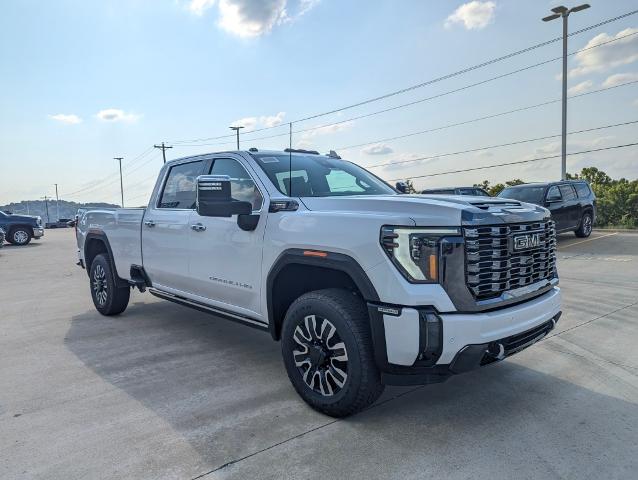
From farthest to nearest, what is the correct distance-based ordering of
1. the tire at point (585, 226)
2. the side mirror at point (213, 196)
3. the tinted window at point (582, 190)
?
the tire at point (585, 226)
the tinted window at point (582, 190)
the side mirror at point (213, 196)

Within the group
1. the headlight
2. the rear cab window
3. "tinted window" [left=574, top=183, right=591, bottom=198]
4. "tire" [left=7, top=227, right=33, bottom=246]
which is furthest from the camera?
"tire" [left=7, top=227, right=33, bottom=246]

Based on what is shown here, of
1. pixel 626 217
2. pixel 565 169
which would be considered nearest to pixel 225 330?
pixel 565 169

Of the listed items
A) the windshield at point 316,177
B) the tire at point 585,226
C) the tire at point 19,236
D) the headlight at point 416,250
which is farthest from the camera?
the tire at point 19,236

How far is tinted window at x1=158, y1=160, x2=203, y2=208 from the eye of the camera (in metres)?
4.92

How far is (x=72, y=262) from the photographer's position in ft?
45.2

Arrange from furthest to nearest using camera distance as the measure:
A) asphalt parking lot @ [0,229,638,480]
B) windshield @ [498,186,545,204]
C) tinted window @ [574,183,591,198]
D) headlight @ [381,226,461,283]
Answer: tinted window @ [574,183,591,198] < windshield @ [498,186,545,204] < headlight @ [381,226,461,283] < asphalt parking lot @ [0,229,638,480]

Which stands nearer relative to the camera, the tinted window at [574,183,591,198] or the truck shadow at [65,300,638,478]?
the truck shadow at [65,300,638,478]

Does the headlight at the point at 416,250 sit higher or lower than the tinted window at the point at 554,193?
lower

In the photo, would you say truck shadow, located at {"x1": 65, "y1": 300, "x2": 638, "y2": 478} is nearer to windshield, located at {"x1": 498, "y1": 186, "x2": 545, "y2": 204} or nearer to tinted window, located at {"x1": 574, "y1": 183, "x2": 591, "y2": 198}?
windshield, located at {"x1": 498, "y1": 186, "x2": 545, "y2": 204}

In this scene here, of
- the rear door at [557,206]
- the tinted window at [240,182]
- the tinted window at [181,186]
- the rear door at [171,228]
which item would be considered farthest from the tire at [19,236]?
the rear door at [557,206]

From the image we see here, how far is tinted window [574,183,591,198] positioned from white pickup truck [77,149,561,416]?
1251cm

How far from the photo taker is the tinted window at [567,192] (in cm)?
1405

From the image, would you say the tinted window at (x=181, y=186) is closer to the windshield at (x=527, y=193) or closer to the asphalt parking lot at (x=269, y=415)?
the asphalt parking lot at (x=269, y=415)

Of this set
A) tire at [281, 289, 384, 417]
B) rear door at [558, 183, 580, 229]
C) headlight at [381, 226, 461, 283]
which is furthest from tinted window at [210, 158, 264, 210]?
rear door at [558, 183, 580, 229]
